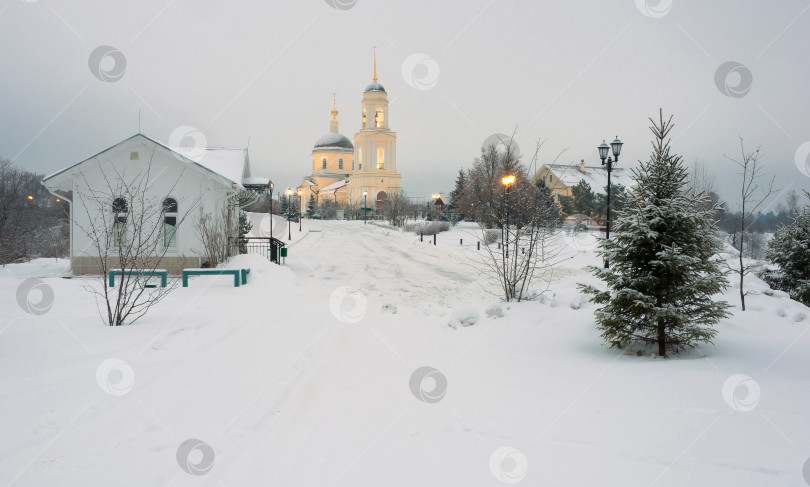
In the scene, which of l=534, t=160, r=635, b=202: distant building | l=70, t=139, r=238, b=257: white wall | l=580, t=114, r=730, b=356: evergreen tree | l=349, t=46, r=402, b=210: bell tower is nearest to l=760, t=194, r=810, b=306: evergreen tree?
l=580, t=114, r=730, b=356: evergreen tree

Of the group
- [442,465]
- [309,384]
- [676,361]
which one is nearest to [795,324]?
[676,361]

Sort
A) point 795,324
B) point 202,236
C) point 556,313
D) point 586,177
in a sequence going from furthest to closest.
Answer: point 586,177 < point 202,236 < point 556,313 < point 795,324

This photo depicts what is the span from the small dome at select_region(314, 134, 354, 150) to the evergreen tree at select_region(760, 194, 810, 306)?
98.1 metres

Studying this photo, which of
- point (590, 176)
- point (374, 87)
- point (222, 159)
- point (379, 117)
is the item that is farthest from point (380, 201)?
point (222, 159)

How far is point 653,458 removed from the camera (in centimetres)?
339

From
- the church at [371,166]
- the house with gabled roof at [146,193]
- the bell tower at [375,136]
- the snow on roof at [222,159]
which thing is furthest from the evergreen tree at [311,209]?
the house with gabled roof at [146,193]

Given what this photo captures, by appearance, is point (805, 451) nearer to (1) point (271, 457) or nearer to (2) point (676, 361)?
(2) point (676, 361)

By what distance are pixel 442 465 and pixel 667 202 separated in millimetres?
4868

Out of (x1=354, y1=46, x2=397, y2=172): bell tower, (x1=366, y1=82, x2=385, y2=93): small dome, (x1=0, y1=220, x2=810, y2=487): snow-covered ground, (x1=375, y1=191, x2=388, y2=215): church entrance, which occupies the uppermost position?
(x1=366, y1=82, x2=385, y2=93): small dome

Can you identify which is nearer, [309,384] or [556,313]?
[309,384]

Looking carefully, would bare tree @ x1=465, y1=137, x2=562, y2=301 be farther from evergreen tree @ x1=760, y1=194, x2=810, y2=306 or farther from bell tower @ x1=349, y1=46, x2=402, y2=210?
bell tower @ x1=349, y1=46, x2=402, y2=210

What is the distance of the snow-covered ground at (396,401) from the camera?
350cm

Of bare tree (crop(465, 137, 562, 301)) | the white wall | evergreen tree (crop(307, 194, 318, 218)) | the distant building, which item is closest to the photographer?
bare tree (crop(465, 137, 562, 301))

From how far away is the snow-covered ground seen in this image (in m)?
3.50
